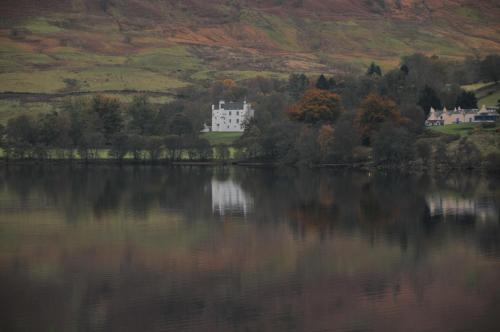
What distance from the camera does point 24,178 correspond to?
82.9 m

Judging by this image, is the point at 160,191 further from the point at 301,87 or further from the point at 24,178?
the point at 301,87

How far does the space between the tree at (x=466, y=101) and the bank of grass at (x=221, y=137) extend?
2950cm

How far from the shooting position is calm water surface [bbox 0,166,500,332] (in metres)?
29.3

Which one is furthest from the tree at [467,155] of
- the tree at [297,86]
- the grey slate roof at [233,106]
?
the grey slate roof at [233,106]

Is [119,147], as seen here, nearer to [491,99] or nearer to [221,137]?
[221,137]

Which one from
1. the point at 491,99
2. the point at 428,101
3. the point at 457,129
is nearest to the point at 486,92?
the point at 491,99

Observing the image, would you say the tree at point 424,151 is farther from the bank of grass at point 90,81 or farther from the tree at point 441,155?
the bank of grass at point 90,81

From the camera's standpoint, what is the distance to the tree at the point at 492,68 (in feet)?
405

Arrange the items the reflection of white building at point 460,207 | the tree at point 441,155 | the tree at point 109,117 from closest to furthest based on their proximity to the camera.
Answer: the reflection of white building at point 460,207 < the tree at point 441,155 < the tree at point 109,117

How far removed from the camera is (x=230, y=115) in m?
129

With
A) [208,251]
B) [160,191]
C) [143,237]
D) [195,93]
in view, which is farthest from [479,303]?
[195,93]

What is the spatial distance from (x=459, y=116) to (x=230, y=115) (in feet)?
117

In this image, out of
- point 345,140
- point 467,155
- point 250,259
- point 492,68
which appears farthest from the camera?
point 492,68

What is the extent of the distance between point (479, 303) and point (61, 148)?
284 feet
